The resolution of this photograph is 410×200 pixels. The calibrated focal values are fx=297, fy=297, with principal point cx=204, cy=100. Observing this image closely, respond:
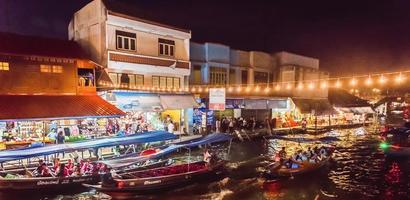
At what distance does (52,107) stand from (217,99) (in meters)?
13.7

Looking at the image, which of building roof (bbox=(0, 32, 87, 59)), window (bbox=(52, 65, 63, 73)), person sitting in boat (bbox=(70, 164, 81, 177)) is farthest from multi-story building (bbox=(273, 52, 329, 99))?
person sitting in boat (bbox=(70, 164, 81, 177))

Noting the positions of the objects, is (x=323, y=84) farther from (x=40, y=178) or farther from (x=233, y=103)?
(x=40, y=178)

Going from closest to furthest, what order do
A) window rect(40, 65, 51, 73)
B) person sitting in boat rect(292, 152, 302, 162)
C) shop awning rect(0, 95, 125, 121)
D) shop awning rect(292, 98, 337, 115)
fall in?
shop awning rect(0, 95, 125, 121)
person sitting in boat rect(292, 152, 302, 162)
window rect(40, 65, 51, 73)
shop awning rect(292, 98, 337, 115)

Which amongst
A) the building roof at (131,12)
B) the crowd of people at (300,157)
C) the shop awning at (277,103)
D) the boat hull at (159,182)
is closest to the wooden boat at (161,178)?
the boat hull at (159,182)

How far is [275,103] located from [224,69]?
407 inches

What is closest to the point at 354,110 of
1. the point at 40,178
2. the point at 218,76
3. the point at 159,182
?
the point at 218,76

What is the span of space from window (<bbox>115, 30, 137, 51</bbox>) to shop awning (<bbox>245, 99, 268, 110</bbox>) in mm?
17144

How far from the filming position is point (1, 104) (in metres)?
20.5

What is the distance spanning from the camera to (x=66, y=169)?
18016mm

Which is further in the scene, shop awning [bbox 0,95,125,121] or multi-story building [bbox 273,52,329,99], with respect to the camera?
multi-story building [bbox 273,52,329,99]

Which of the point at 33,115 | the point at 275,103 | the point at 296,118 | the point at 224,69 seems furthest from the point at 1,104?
the point at 296,118

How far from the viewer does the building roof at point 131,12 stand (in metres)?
26.5

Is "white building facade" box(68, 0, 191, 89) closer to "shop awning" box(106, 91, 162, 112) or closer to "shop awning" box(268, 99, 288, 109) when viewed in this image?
"shop awning" box(106, 91, 162, 112)

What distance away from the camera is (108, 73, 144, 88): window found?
26.9 meters
